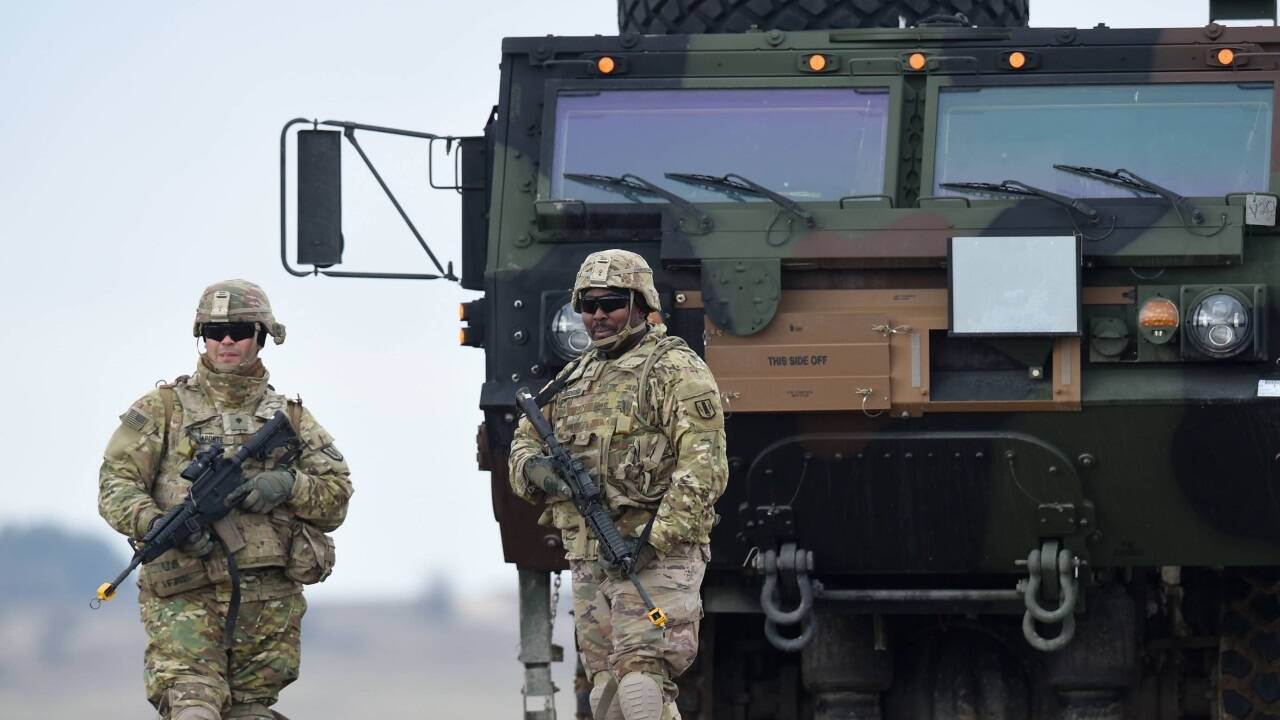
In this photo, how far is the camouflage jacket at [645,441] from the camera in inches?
338

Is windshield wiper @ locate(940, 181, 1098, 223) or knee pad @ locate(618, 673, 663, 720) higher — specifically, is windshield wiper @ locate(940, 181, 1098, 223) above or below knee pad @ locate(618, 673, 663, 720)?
above

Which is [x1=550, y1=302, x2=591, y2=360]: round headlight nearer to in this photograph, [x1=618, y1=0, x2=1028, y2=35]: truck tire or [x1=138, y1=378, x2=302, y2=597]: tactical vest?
[x1=138, y1=378, x2=302, y2=597]: tactical vest

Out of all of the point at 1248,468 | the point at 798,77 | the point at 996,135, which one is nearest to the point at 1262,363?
the point at 1248,468

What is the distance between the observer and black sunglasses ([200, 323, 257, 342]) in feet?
30.1

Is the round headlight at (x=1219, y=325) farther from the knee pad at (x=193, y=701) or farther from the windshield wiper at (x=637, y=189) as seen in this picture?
the knee pad at (x=193, y=701)

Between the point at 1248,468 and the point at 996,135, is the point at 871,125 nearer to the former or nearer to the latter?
the point at 996,135

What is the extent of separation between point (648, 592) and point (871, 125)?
7.48ft

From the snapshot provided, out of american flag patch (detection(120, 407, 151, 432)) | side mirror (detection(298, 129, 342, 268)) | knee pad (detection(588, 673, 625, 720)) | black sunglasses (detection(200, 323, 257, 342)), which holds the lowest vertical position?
knee pad (detection(588, 673, 625, 720))

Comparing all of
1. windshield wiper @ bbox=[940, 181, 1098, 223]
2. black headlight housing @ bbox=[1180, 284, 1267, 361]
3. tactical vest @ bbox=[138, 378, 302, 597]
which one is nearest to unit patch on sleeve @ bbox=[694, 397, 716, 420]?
tactical vest @ bbox=[138, 378, 302, 597]

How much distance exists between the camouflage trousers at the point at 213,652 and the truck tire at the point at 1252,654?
130 inches

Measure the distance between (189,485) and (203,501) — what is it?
116 mm

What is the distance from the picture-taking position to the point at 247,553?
358 inches

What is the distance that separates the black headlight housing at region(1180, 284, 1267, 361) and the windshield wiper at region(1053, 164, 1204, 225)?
0.25 metres

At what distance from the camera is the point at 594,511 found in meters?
8.67
